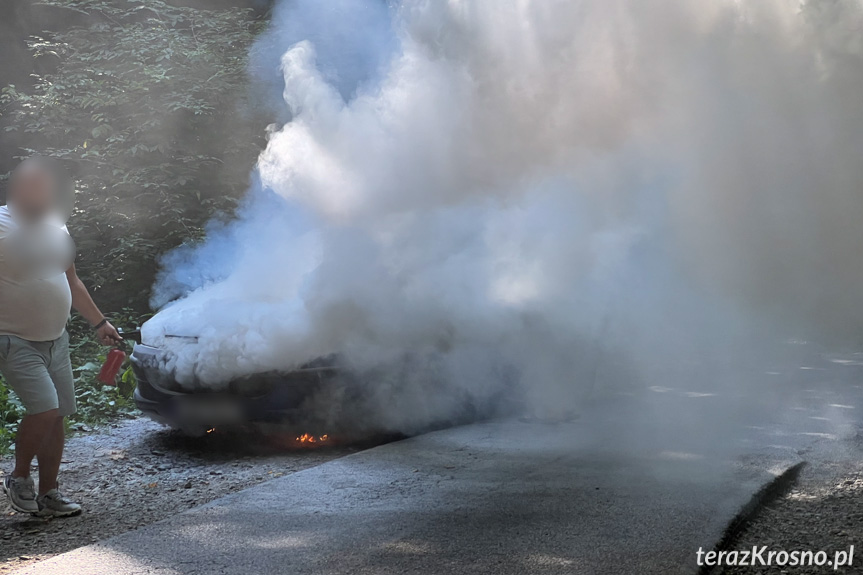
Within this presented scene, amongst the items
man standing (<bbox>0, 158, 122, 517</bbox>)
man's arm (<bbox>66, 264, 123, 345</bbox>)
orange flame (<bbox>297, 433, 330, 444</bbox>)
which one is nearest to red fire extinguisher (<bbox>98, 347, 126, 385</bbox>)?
man's arm (<bbox>66, 264, 123, 345</bbox>)

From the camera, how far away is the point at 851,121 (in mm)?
4387

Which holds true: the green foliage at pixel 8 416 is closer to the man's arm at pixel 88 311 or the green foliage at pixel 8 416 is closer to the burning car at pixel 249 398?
the burning car at pixel 249 398

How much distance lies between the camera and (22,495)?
3672mm

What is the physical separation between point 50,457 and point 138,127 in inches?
265

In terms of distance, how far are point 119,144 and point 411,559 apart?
8.09 m

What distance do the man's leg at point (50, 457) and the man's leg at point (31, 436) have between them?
0.06 feet

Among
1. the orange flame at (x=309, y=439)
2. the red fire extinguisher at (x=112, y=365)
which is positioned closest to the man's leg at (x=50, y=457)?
the red fire extinguisher at (x=112, y=365)

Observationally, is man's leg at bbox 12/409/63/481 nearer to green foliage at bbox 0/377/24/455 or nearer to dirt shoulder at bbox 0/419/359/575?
dirt shoulder at bbox 0/419/359/575

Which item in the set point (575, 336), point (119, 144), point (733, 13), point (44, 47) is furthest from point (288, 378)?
point (44, 47)

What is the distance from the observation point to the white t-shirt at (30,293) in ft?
11.8

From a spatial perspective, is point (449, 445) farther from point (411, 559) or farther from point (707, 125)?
point (707, 125)

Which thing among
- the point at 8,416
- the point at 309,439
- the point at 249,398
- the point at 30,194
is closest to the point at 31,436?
the point at 30,194

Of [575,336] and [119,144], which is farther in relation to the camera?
[119,144]

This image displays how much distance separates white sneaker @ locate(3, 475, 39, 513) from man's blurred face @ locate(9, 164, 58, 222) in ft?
4.19
